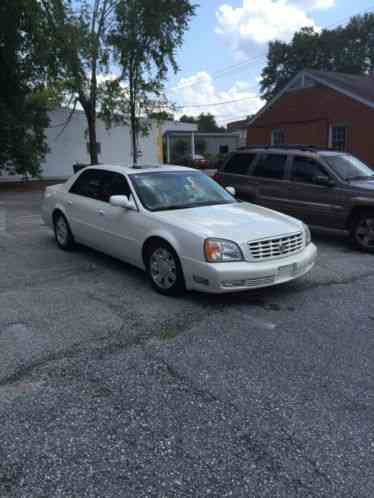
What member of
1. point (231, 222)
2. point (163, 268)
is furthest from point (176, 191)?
point (163, 268)

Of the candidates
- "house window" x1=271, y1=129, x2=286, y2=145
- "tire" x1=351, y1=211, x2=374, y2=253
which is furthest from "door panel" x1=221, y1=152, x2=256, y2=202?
"house window" x1=271, y1=129, x2=286, y2=145

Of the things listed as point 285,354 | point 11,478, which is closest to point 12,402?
point 11,478

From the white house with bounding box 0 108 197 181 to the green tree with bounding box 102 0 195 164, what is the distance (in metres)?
2.24

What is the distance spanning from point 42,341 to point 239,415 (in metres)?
2.03

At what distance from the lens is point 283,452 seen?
253 cm

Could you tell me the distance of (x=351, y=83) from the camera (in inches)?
904

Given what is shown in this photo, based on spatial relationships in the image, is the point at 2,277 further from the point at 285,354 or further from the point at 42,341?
the point at 285,354

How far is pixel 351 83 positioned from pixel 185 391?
23856mm

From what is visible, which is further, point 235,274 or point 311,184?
point 311,184

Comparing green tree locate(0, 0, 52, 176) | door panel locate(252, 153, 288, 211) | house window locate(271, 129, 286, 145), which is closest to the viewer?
door panel locate(252, 153, 288, 211)

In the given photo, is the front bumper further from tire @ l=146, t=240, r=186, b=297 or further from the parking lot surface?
the parking lot surface

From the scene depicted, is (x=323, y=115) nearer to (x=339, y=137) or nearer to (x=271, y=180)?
(x=339, y=137)

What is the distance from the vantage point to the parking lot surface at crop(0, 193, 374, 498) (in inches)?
92.7

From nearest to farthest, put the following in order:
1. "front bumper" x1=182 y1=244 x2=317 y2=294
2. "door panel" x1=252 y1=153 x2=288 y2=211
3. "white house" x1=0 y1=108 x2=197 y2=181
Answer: "front bumper" x1=182 y1=244 x2=317 y2=294 < "door panel" x1=252 y1=153 x2=288 y2=211 < "white house" x1=0 y1=108 x2=197 y2=181
